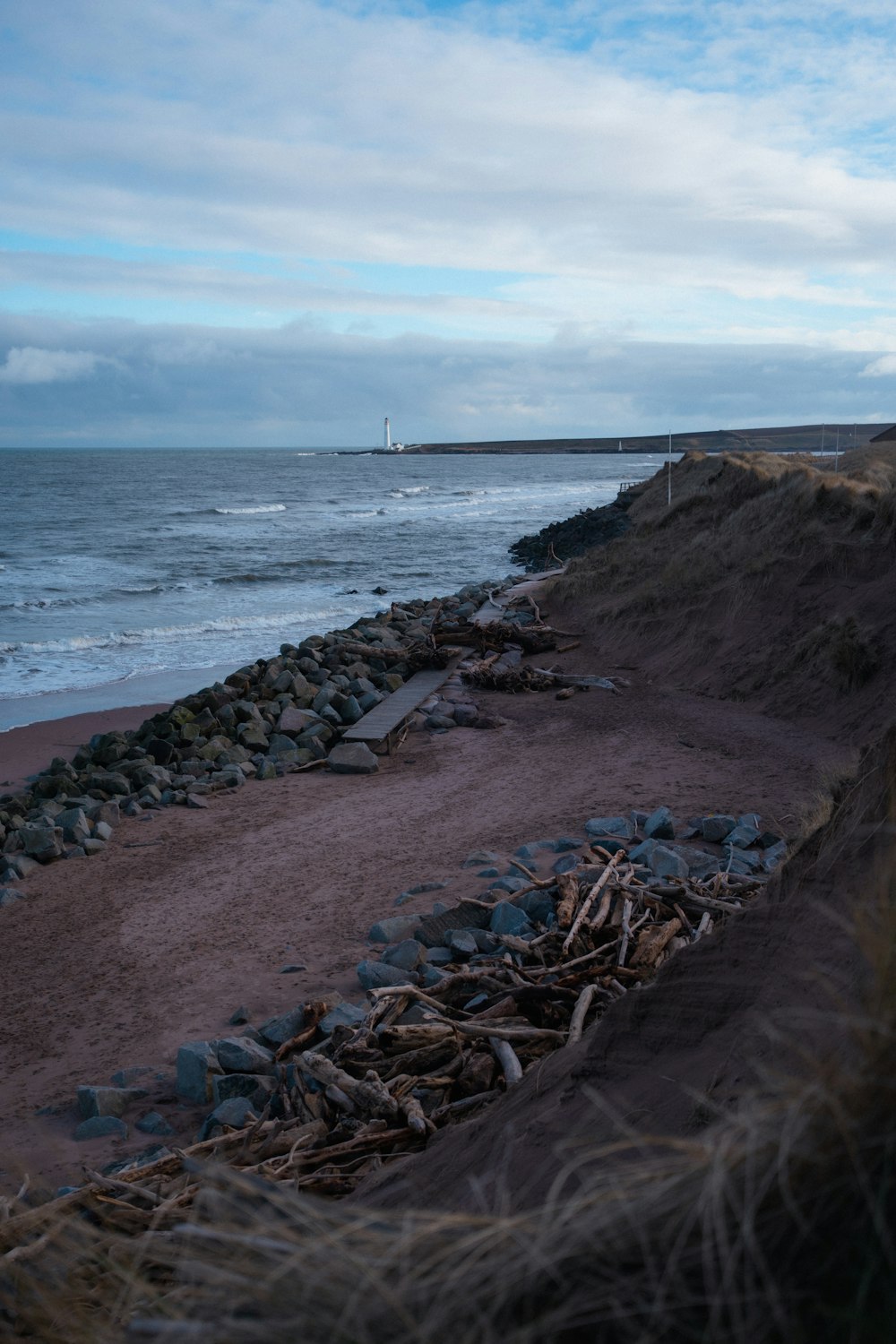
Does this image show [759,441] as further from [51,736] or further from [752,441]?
[51,736]

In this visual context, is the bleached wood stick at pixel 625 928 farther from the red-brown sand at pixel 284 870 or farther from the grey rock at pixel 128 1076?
the grey rock at pixel 128 1076

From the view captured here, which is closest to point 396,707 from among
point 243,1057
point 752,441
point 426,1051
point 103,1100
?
point 243,1057

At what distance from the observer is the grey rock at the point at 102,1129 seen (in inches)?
162

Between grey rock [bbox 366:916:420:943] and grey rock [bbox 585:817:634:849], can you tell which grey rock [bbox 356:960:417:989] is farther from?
grey rock [bbox 585:817:634:849]

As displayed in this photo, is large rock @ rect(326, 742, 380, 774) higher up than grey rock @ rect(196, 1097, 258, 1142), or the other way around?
large rock @ rect(326, 742, 380, 774)

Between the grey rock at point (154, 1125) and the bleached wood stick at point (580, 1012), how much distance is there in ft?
5.73

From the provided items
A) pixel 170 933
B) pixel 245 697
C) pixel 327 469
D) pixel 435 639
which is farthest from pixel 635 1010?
pixel 327 469

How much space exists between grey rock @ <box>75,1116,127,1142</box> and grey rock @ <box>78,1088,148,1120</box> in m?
0.08

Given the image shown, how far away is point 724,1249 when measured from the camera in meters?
1.13

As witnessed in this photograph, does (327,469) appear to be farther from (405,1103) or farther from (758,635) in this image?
(405,1103)

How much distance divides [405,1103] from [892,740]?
202 cm

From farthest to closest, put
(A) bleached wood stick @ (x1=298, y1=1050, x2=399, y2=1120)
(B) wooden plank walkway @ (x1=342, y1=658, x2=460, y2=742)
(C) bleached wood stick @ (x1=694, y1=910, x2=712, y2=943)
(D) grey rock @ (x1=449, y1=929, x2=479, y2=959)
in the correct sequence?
(B) wooden plank walkway @ (x1=342, y1=658, x2=460, y2=742), (D) grey rock @ (x1=449, y1=929, x2=479, y2=959), (C) bleached wood stick @ (x1=694, y1=910, x2=712, y2=943), (A) bleached wood stick @ (x1=298, y1=1050, x2=399, y2=1120)

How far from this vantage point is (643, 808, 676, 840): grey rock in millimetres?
6645

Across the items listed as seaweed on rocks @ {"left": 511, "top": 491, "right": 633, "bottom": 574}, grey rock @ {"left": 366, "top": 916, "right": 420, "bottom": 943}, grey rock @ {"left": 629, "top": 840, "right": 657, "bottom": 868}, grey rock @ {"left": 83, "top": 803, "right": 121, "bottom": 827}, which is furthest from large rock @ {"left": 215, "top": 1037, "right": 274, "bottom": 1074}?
seaweed on rocks @ {"left": 511, "top": 491, "right": 633, "bottom": 574}
